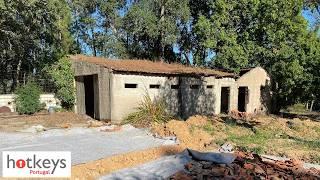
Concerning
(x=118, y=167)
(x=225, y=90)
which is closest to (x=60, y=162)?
(x=118, y=167)

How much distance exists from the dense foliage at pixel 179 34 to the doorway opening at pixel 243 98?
1599 mm

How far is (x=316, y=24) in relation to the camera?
31.0 m

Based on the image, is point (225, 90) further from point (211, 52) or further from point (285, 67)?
point (211, 52)

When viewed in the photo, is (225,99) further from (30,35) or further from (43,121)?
(30,35)

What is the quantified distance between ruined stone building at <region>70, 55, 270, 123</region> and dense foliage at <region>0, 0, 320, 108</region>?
7.12 ft

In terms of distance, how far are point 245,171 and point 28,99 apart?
55.2 ft

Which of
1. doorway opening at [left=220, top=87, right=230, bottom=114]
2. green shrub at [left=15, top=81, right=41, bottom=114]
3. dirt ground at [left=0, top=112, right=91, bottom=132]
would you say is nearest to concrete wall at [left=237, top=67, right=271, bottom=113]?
doorway opening at [left=220, top=87, right=230, bottom=114]

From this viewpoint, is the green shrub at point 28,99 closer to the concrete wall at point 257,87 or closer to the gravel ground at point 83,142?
the gravel ground at point 83,142

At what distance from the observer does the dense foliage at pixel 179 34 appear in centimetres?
2541

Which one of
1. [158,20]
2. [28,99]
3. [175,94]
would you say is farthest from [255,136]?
[158,20]

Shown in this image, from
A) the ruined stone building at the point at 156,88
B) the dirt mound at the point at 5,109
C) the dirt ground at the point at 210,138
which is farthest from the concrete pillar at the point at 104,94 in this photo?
the dirt mound at the point at 5,109

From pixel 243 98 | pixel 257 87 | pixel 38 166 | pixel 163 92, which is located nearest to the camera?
pixel 38 166

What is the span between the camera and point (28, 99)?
22844mm

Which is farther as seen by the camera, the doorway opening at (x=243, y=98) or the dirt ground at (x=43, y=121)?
the doorway opening at (x=243, y=98)
